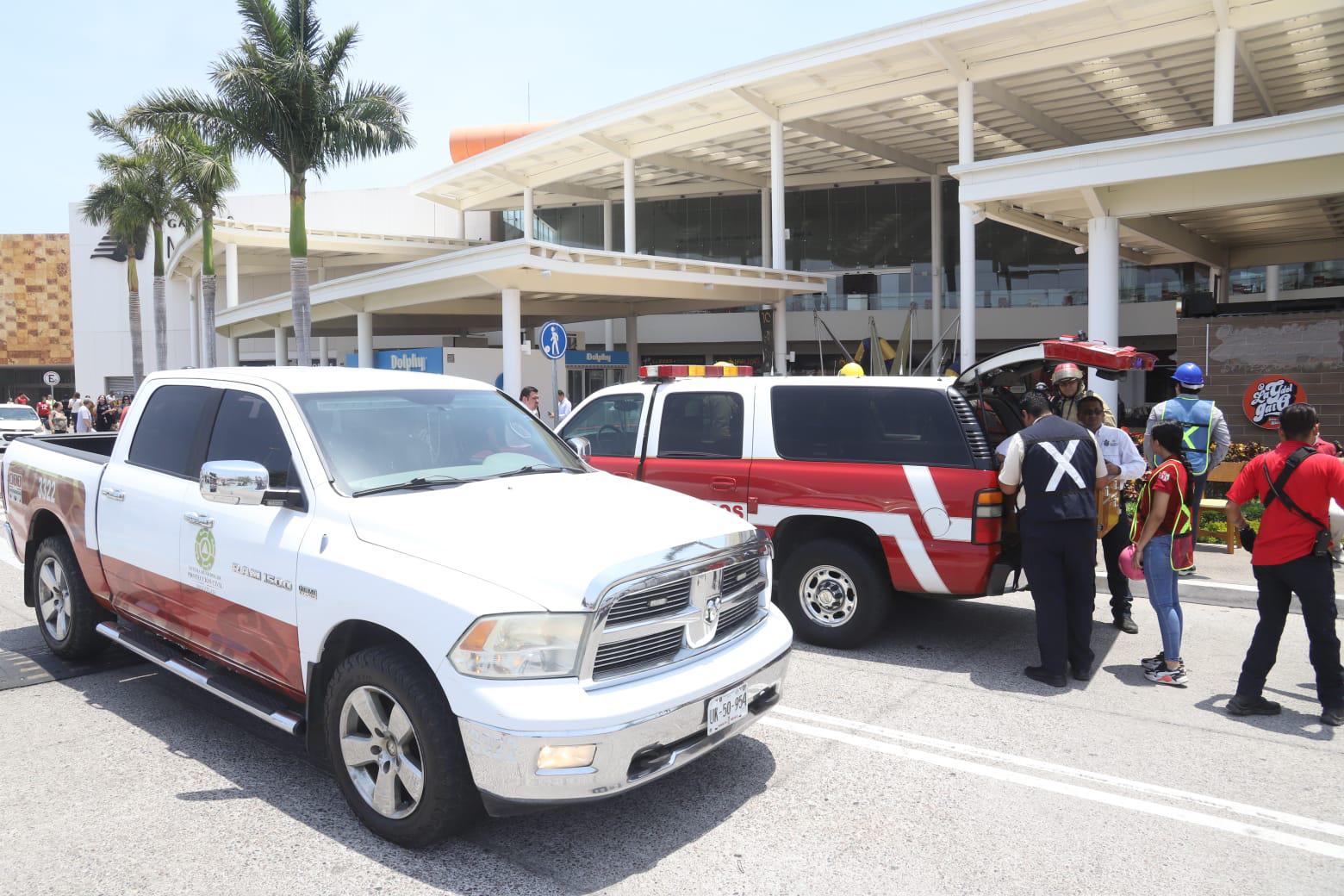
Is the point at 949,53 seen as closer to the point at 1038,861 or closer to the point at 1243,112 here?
the point at 1243,112

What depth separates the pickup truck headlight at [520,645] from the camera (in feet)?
10.7

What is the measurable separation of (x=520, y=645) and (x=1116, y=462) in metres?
5.33

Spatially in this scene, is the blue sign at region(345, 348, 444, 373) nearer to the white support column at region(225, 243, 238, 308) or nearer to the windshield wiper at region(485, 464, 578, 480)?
the white support column at region(225, 243, 238, 308)

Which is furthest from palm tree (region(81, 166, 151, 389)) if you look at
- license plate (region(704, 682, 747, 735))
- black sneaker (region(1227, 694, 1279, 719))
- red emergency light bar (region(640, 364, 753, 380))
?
black sneaker (region(1227, 694, 1279, 719))

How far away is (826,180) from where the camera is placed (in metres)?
30.7

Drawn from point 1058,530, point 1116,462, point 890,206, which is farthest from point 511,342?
point 890,206

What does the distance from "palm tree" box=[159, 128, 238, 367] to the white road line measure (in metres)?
27.1

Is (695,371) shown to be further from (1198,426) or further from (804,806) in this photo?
(1198,426)

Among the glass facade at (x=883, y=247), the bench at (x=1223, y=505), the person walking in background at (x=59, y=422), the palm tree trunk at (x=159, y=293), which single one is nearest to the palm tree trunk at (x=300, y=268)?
the person walking in background at (x=59, y=422)

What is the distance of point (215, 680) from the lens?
174 inches

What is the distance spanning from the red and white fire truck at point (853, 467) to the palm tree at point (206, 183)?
24426 millimetres

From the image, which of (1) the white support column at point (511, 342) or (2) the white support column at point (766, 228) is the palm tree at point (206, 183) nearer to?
(1) the white support column at point (511, 342)

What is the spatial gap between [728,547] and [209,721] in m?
3.07

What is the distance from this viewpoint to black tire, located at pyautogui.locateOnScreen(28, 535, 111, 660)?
18.5 feet
